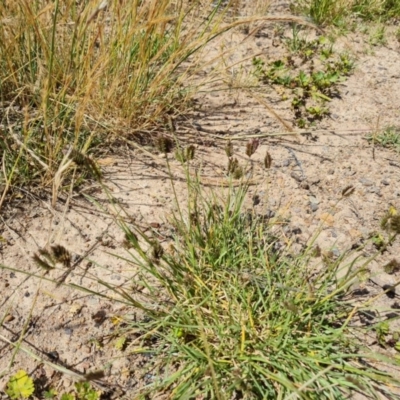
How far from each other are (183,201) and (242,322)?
2.12 ft

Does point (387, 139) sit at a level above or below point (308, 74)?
below

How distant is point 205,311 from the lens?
1.50 metres

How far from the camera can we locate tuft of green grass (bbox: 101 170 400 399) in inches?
A: 52.4

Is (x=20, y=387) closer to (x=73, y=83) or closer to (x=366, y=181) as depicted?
(x=73, y=83)

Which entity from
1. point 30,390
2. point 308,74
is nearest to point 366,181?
point 308,74

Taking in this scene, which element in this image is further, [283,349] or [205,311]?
[205,311]

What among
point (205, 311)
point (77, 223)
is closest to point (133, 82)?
point (77, 223)

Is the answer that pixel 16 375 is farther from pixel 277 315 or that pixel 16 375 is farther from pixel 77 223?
pixel 277 315

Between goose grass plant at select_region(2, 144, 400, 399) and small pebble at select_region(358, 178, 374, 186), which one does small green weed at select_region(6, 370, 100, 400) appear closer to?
goose grass plant at select_region(2, 144, 400, 399)

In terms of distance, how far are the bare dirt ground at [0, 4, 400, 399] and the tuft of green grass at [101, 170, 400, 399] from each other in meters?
0.11

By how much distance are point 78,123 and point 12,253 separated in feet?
1.80

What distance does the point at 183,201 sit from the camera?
75.9 inches

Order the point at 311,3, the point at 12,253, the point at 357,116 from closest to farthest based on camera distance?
the point at 12,253
the point at 357,116
the point at 311,3

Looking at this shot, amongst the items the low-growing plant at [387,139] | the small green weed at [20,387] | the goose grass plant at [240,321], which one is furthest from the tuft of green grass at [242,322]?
the low-growing plant at [387,139]
